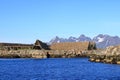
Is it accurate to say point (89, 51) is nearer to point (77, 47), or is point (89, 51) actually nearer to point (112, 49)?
point (77, 47)

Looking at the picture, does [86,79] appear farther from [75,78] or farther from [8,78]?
[8,78]

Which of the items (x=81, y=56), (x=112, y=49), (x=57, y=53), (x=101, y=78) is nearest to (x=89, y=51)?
(x=81, y=56)

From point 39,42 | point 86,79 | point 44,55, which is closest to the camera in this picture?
point 86,79

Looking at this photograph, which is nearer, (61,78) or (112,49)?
(61,78)

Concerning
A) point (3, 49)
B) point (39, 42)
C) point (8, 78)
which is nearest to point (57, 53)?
point (39, 42)

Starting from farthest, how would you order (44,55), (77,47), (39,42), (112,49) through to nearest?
(77,47)
(39,42)
(44,55)
(112,49)

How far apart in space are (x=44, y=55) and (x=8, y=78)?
291 feet

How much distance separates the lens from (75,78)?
5384 centimetres

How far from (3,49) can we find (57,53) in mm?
19843

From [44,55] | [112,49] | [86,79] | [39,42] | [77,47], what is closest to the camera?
[86,79]

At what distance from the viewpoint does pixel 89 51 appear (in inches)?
6181

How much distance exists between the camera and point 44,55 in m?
143

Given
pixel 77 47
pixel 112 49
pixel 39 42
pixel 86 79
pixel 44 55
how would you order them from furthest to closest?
pixel 77 47 < pixel 39 42 < pixel 44 55 < pixel 112 49 < pixel 86 79

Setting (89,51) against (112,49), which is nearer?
(112,49)
